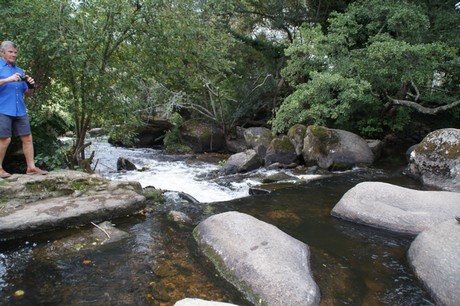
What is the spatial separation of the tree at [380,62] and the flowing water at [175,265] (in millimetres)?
5207

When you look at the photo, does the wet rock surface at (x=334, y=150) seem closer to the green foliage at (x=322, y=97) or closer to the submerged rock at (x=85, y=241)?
the green foliage at (x=322, y=97)

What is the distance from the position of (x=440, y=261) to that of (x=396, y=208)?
1.97 m

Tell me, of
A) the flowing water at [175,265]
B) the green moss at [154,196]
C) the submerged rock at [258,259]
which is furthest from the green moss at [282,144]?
the submerged rock at [258,259]

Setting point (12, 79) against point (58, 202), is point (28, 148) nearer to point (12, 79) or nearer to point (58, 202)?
point (58, 202)

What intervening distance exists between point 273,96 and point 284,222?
11.6 meters

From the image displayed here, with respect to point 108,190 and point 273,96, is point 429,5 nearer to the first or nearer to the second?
point 273,96

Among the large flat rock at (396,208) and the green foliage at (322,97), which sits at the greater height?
the green foliage at (322,97)

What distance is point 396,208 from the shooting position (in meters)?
5.93

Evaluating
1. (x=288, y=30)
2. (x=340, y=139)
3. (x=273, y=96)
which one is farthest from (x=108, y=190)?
(x=288, y=30)

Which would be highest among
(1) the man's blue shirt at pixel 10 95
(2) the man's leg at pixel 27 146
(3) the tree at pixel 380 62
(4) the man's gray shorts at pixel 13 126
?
(3) the tree at pixel 380 62

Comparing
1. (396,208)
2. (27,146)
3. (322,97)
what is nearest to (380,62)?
(322,97)

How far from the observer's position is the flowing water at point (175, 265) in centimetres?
362

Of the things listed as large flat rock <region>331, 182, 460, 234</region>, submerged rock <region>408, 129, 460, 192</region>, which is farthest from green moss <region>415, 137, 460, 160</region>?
large flat rock <region>331, 182, 460, 234</region>

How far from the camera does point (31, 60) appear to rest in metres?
6.21
